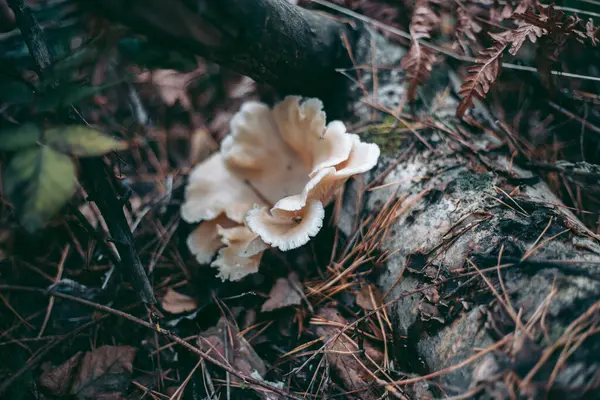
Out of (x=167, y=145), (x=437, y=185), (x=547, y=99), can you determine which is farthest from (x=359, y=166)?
(x=167, y=145)

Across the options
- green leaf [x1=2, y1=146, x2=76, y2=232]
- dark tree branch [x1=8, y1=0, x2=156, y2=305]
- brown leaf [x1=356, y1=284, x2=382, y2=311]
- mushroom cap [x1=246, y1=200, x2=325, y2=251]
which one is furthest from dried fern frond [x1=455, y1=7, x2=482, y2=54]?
green leaf [x1=2, y1=146, x2=76, y2=232]

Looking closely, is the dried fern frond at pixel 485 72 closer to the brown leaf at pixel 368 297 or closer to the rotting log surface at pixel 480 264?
the rotting log surface at pixel 480 264

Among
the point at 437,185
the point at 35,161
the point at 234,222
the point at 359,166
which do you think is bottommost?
the point at 234,222

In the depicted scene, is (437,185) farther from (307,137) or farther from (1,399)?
(1,399)

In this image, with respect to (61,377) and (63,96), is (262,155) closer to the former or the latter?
(63,96)

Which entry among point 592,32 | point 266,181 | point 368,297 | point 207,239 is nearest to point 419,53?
point 592,32

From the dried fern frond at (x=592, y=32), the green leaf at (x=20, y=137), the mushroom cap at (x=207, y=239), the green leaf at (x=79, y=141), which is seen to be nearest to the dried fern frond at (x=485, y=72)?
the dried fern frond at (x=592, y=32)

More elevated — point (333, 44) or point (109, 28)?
point (109, 28)

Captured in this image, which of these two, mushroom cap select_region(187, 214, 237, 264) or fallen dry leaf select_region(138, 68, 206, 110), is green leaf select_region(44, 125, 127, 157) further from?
fallen dry leaf select_region(138, 68, 206, 110)
